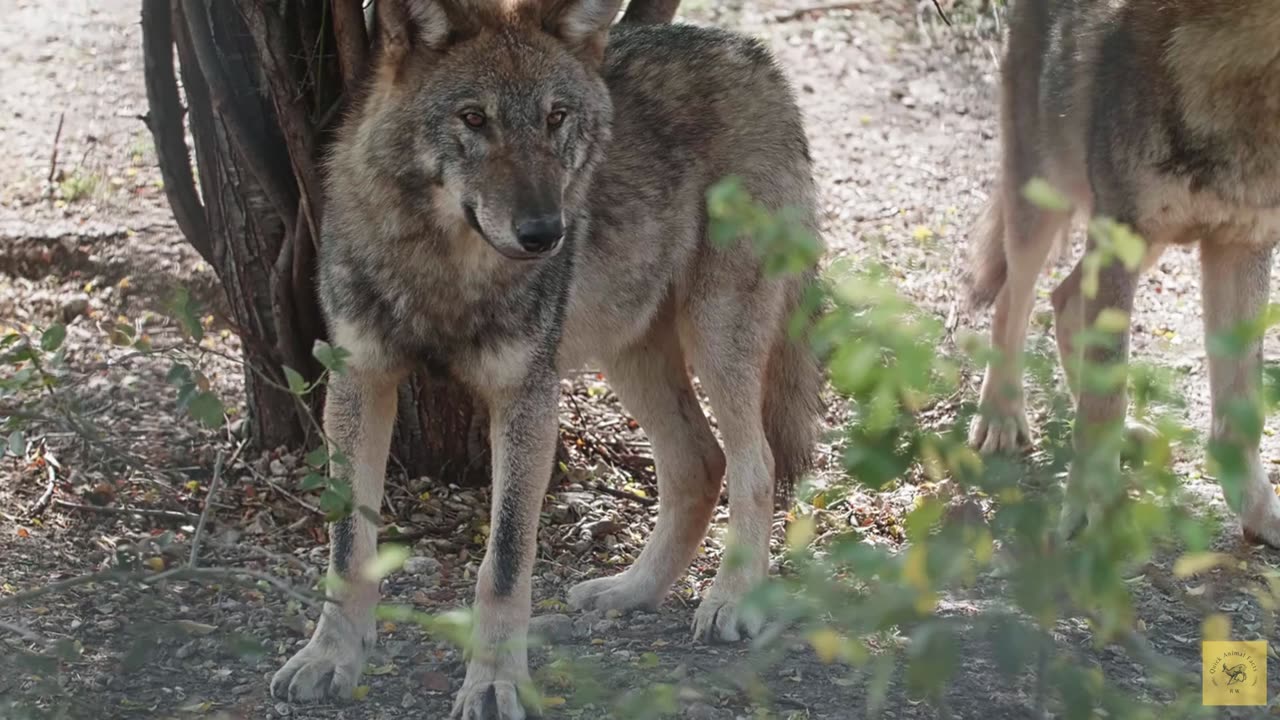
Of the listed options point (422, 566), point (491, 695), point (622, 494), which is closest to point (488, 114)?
point (491, 695)

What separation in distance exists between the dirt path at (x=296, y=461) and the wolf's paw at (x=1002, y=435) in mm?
410

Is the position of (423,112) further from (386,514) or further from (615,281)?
(386,514)

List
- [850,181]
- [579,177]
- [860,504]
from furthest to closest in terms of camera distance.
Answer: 1. [850,181]
2. [860,504]
3. [579,177]

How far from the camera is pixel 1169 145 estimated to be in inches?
180

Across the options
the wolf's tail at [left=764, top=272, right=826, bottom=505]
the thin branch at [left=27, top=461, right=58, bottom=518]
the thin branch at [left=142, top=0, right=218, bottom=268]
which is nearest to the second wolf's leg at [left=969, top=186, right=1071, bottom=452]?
the wolf's tail at [left=764, top=272, right=826, bottom=505]

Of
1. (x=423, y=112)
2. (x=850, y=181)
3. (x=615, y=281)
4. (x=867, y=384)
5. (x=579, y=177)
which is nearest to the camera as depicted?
(x=867, y=384)

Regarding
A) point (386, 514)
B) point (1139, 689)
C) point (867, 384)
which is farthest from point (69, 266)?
point (867, 384)

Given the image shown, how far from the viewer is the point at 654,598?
4551 mm

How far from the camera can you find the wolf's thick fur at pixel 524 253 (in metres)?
3.52

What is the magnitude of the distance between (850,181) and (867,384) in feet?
19.5

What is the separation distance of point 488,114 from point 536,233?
0.39 metres

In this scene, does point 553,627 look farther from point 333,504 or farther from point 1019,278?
point 1019,278

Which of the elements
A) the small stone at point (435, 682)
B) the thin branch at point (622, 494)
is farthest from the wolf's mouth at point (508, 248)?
the thin branch at point (622, 494)

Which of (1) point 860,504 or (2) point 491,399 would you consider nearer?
(2) point 491,399
